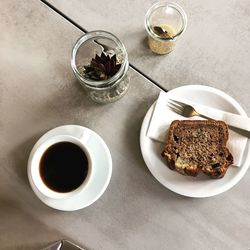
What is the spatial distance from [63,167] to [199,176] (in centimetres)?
32

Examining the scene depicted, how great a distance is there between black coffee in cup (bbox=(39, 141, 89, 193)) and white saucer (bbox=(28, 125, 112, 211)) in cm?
3

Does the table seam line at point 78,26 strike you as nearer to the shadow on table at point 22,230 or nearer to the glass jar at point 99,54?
the glass jar at point 99,54

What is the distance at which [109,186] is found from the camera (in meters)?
1.25

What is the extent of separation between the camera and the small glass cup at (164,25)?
124cm

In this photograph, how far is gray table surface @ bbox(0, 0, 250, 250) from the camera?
48.1 inches

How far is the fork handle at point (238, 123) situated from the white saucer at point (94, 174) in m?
0.29

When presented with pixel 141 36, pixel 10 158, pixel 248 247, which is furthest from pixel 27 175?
pixel 248 247

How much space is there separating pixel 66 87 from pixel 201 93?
33 cm

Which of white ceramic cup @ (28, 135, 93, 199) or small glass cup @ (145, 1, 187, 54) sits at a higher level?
small glass cup @ (145, 1, 187, 54)

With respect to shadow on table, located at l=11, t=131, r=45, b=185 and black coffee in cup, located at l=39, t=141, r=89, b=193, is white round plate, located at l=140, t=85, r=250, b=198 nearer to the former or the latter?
black coffee in cup, located at l=39, t=141, r=89, b=193

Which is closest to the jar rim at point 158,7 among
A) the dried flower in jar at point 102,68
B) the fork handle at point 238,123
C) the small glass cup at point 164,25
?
the small glass cup at point 164,25

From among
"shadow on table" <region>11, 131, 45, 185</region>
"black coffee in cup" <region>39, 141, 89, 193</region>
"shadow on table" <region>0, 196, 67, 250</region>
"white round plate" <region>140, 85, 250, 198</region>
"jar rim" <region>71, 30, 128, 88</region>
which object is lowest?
"shadow on table" <region>0, 196, 67, 250</region>

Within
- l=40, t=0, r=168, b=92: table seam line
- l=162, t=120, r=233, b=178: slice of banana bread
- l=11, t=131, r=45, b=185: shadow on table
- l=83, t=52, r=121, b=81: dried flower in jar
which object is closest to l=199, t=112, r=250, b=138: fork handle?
l=162, t=120, r=233, b=178: slice of banana bread

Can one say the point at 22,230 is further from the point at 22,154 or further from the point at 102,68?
the point at 102,68
